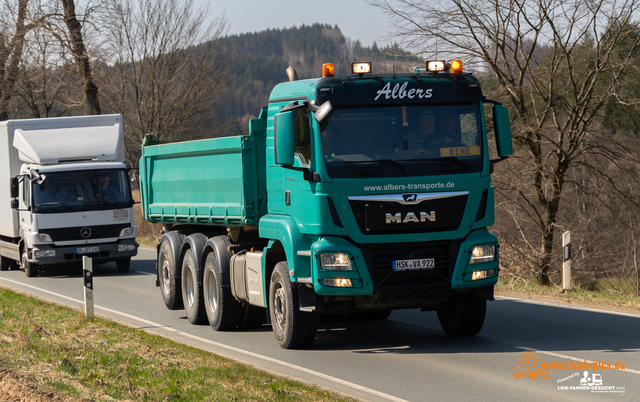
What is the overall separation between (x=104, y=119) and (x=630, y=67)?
39.6 ft

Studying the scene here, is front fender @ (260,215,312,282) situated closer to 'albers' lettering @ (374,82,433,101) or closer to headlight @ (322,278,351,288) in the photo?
headlight @ (322,278,351,288)

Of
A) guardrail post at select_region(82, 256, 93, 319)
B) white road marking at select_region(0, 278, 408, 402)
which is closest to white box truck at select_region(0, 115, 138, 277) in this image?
white road marking at select_region(0, 278, 408, 402)

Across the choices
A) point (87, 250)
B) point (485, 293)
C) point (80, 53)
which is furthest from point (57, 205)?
point (485, 293)

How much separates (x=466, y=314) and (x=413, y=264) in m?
1.32

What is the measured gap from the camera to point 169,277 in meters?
12.3

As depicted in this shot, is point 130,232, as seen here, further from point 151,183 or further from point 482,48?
point 482,48

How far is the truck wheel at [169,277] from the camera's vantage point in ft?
39.6

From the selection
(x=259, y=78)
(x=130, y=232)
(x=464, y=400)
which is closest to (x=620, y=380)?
(x=464, y=400)

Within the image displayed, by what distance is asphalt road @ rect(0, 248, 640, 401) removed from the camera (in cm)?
680

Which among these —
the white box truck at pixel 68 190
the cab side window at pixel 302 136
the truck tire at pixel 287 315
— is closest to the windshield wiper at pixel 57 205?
the white box truck at pixel 68 190

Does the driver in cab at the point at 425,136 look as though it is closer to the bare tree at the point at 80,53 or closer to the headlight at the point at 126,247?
the headlight at the point at 126,247

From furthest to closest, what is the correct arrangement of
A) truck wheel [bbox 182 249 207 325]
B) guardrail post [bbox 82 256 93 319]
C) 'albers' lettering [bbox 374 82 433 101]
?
guardrail post [bbox 82 256 93 319]
truck wheel [bbox 182 249 207 325]
'albers' lettering [bbox 374 82 433 101]

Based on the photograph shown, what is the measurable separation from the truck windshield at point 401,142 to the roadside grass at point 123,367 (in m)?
2.39

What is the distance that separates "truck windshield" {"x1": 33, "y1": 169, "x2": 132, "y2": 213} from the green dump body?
4.36m
